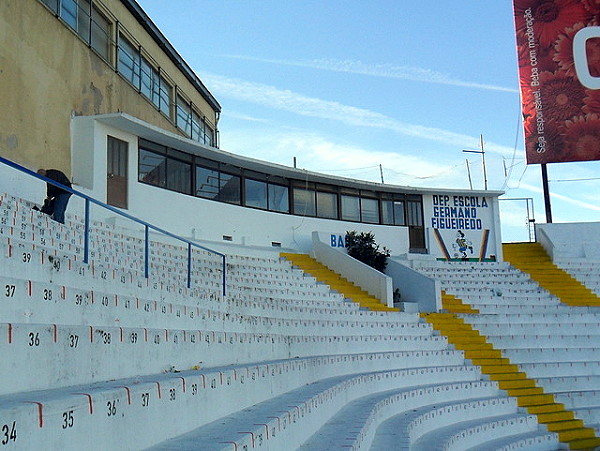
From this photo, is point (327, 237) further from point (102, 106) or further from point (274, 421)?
point (274, 421)

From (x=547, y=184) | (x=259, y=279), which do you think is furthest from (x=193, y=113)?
(x=547, y=184)

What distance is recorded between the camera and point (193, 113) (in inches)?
914

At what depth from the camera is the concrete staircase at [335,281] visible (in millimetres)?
14469

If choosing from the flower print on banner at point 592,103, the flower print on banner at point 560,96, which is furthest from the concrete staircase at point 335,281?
the flower print on banner at point 592,103

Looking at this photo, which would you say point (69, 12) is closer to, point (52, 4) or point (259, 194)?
point (52, 4)

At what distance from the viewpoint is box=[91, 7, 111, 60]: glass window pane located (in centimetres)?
1498

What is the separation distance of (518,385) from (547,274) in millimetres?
9767

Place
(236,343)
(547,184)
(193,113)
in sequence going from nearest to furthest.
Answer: (236,343) < (193,113) < (547,184)

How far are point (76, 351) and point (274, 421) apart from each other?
1318 mm

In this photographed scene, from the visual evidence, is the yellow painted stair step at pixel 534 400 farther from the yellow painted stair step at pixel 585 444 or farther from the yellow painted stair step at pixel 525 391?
the yellow painted stair step at pixel 585 444

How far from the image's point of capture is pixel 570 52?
21.3 metres

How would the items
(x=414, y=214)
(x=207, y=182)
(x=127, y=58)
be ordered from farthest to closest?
1. (x=414, y=214)
2. (x=127, y=58)
3. (x=207, y=182)

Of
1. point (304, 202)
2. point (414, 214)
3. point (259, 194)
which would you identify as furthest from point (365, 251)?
point (414, 214)

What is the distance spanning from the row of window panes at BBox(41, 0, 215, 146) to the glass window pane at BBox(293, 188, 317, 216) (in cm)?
464
